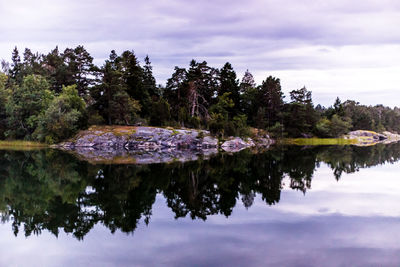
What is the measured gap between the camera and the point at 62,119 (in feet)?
177

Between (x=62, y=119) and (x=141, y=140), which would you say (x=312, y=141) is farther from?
(x=62, y=119)

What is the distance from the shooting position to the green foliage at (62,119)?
54.4 m

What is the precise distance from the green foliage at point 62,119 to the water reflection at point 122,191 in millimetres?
26787

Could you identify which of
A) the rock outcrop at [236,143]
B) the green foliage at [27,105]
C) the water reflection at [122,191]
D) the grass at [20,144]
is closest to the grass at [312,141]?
the rock outcrop at [236,143]

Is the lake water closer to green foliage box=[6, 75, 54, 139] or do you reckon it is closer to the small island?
the small island

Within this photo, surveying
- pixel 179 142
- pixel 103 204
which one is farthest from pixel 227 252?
pixel 179 142

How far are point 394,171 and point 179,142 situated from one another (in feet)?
111

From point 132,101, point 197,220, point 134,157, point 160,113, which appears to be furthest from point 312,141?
point 197,220

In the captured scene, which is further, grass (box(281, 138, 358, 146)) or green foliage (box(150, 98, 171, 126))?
grass (box(281, 138, 358, 146))

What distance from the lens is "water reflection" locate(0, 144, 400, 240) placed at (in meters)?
13.0

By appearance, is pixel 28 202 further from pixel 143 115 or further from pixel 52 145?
pixel 143 115

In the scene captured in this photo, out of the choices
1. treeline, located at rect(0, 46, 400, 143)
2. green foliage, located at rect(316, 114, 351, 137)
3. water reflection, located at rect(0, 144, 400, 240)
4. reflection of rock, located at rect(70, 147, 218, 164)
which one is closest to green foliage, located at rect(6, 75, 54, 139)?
treeline, located at rect(0, 46, 400, 143)

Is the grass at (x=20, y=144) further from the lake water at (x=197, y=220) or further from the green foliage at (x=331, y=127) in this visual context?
the green foliage at (x=331, y=127)

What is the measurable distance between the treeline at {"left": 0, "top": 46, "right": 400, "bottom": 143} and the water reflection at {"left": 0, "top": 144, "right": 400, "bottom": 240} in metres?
29.6
